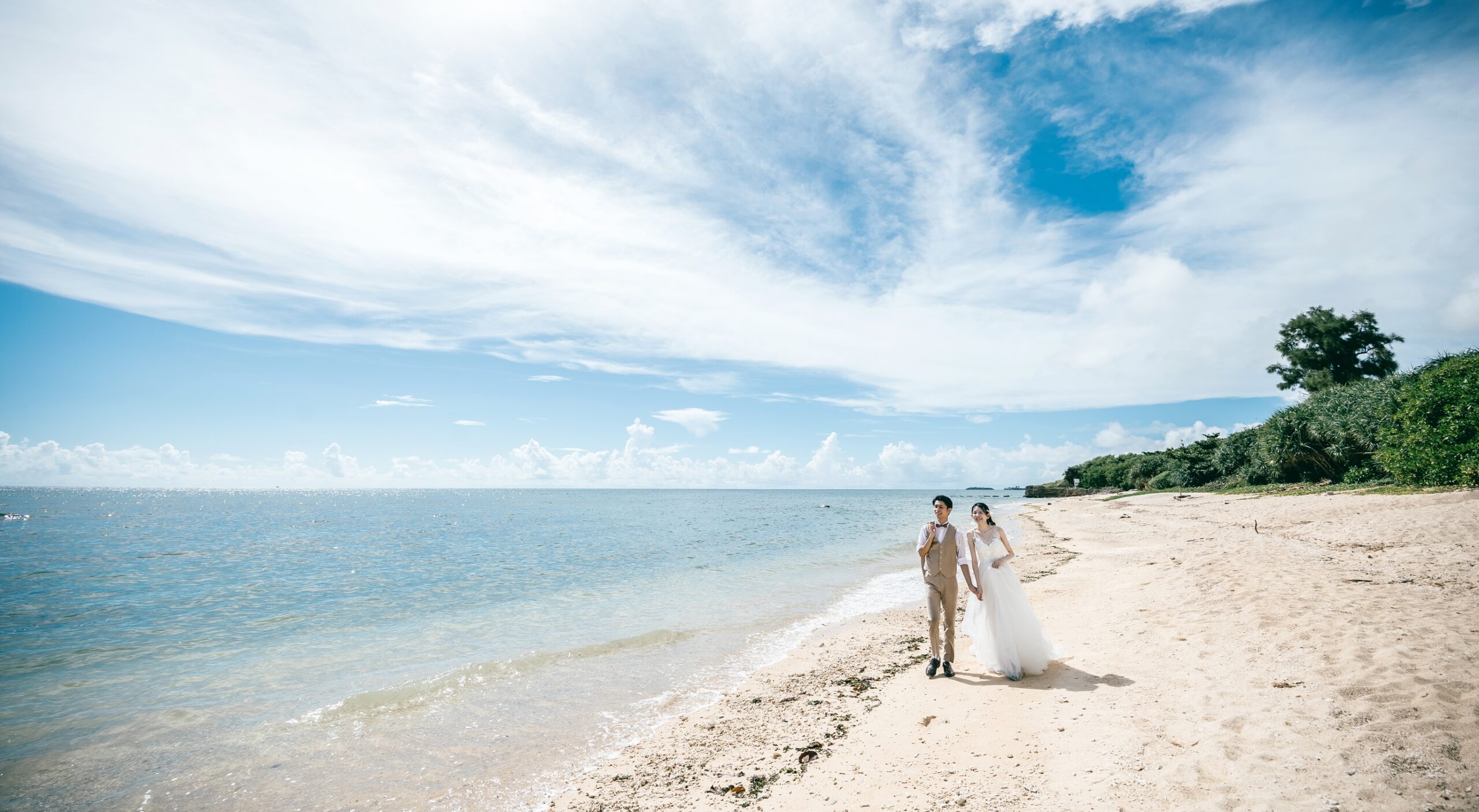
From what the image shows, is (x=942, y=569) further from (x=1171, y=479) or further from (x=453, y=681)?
(x=1171, y=479)

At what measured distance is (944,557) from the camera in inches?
348

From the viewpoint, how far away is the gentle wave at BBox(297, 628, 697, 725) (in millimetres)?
9727

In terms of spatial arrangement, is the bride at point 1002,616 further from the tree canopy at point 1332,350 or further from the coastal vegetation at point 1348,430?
the tree canopy at point 1332,350

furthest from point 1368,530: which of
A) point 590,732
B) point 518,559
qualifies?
point 518,559

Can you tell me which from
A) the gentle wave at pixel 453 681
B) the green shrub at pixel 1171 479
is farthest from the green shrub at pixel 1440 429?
the green shrub at pixel 1171 479

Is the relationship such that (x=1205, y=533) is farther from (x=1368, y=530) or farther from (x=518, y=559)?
(x=518, y=559)

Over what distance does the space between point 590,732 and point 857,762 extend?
4.20 meters

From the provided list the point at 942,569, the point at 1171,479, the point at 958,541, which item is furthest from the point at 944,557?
the point at 1171,479

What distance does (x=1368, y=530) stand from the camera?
15.8m

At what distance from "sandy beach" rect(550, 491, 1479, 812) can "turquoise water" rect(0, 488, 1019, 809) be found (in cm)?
196

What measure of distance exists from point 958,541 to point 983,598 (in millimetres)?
914

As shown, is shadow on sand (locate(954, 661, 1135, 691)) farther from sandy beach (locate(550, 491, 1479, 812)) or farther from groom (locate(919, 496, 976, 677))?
groom (locate(919, 496, 976, 677))

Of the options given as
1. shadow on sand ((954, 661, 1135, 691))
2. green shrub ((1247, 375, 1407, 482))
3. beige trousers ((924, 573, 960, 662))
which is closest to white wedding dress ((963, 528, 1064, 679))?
shadow on sand ((954, 661, 1135, 691))

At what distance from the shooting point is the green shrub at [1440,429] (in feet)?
65.0
